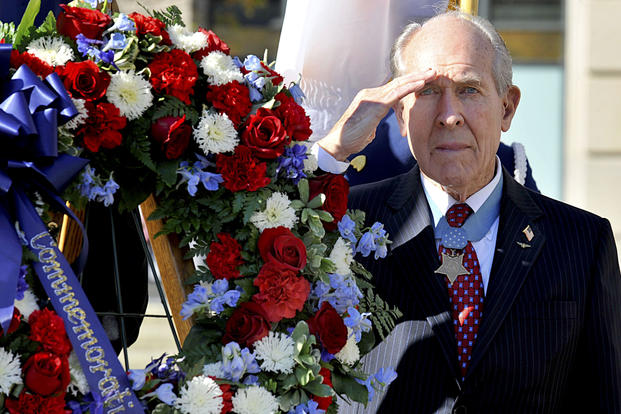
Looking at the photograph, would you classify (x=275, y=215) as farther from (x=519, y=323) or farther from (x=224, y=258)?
(x=519, y=323)

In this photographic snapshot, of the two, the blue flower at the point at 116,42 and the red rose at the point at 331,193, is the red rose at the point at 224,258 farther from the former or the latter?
the blue flower at the point at 116,42

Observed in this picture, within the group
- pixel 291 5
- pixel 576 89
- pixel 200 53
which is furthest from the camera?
pixel 576 89

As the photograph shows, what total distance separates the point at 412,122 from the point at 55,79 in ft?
3.73

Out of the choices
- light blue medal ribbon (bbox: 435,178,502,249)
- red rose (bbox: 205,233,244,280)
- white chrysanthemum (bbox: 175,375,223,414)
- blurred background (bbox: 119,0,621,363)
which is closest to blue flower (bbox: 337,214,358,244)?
red rose (bbox: 205,233,244,280)

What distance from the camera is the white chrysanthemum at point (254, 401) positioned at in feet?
6.44

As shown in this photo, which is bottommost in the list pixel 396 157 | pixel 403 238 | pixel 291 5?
pixel 403 238

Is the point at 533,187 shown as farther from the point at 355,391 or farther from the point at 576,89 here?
the point at 576,89

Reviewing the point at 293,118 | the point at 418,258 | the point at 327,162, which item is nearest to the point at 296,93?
the point at 293,118

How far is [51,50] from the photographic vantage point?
79.2 inches

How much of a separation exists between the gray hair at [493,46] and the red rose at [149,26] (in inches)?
36.6

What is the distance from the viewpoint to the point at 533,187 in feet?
11.7

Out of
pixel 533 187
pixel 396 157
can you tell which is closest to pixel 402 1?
pixel 396 157

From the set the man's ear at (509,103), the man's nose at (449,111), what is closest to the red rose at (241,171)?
the man's nose at (449,111)

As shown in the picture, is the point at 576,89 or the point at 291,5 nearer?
the point at 291,5
